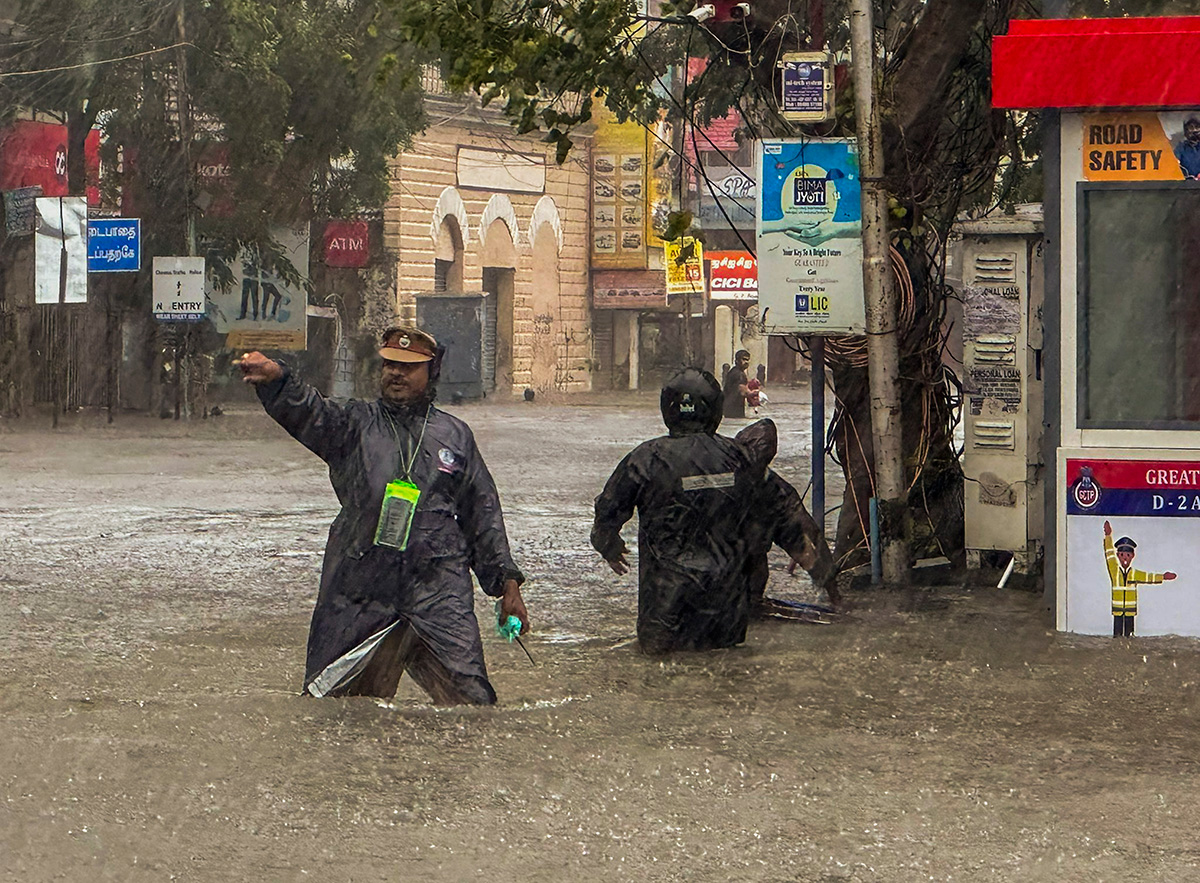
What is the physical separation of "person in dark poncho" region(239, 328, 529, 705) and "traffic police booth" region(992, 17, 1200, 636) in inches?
139

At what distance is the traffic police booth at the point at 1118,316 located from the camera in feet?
30.4

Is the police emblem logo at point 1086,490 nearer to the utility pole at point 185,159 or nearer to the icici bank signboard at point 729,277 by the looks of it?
A: the utility pole at point 185,159

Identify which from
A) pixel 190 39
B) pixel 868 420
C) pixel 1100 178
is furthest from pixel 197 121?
pixel 1100 178

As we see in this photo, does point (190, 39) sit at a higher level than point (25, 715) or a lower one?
higher

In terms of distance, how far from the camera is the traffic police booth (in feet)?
30.4

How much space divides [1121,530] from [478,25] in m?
4.24

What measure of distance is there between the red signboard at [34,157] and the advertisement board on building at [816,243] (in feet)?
74.9

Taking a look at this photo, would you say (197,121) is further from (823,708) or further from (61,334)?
(823,708)

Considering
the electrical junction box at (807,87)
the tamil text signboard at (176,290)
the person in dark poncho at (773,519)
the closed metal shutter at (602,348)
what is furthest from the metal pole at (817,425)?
the closed metal shutter at (602,348)

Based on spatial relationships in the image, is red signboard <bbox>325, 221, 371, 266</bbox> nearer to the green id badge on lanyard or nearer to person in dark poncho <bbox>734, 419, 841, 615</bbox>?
person in dark poncho <bbox>734, 419, 841, 615</bbox>

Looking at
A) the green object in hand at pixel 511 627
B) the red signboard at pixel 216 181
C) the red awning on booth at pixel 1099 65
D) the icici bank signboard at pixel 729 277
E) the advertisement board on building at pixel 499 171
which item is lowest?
the green object in hand at pixel 511 627

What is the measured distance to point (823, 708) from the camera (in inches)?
307

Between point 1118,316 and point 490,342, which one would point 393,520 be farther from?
point 490,342

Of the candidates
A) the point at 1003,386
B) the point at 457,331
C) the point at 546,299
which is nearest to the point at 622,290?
the point at 546,299
